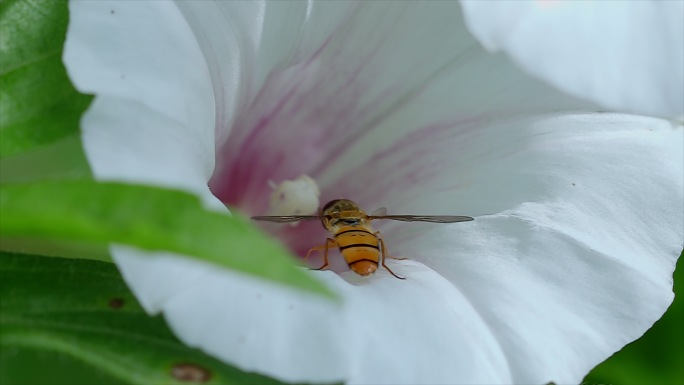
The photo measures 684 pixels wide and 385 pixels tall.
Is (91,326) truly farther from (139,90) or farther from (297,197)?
(297,197)

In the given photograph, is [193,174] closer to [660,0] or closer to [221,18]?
[221,18]

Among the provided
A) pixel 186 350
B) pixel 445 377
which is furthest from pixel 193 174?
pixel 445 377

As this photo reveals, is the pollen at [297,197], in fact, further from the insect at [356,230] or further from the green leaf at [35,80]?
the green leaf at [35,80]

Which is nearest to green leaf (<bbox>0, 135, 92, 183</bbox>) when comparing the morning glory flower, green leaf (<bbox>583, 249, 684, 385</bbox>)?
the morning glory flower

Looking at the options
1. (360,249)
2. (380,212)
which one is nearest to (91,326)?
(360,249)

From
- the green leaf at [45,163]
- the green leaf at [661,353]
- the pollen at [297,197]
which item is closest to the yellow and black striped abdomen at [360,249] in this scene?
the pollen at [297,197]

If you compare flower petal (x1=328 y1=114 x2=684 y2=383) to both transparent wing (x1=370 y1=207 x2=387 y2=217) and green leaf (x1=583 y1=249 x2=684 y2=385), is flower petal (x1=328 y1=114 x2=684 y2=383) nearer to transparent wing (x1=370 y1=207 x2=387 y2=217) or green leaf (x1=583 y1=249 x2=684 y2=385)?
→ transparent wing (x1=370 y1=207 x2=387 y2=217)
